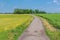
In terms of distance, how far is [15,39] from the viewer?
550 inches

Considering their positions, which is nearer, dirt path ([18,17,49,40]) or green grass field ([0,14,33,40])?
dirt path ([18,17,49,40])

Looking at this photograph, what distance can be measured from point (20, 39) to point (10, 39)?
713 mm

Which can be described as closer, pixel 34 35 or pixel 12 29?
pixel 34 35

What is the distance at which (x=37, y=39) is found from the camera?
45.3 feet

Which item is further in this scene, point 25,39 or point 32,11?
point 32,11

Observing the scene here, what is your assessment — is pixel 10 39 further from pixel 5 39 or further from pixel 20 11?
pixel 20 11

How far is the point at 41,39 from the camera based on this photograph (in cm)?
1400

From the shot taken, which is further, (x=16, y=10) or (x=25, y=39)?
(x=16, y=10)

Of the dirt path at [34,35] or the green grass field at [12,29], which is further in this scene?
the green grass field at [12,29]

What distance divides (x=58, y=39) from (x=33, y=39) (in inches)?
76.7

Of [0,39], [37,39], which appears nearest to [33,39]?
[37,39]

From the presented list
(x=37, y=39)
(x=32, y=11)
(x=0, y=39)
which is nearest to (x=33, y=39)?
(x=37, y=39)

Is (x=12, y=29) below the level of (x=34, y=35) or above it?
below

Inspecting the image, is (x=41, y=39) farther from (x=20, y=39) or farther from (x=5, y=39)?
(x=5, y=39)
